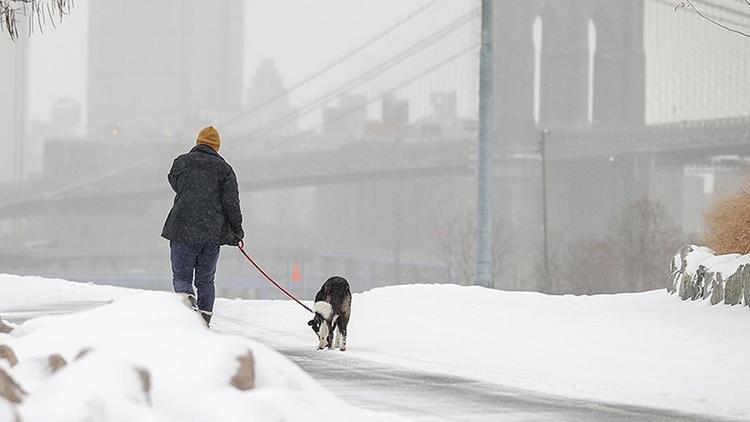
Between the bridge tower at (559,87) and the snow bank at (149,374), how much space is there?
7591 cm

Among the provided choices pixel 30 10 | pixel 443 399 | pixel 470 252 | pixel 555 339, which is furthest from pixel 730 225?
pixel 470 252

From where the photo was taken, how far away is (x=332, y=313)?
10.7m

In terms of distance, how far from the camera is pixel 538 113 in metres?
99.9

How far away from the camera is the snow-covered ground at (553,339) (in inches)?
323

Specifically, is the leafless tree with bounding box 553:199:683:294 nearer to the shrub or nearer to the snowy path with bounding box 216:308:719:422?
the shrub

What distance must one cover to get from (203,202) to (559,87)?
94057 millimetres

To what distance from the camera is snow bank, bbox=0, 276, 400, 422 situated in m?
4.35

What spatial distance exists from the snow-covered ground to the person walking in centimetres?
104

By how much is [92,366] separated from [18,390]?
325 millimetres

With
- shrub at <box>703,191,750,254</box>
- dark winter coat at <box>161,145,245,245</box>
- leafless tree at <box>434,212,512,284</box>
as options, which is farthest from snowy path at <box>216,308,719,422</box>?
leafless tree at <box>434,212,512,284</box>

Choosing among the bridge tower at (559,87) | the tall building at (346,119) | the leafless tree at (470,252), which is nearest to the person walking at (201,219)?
the leafless tree at (470,252)

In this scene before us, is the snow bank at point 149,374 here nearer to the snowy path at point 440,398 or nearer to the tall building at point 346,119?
the snowy path at point 440,398

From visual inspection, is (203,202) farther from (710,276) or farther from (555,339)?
(710,276)

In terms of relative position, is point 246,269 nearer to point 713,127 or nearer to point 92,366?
point 713,127
